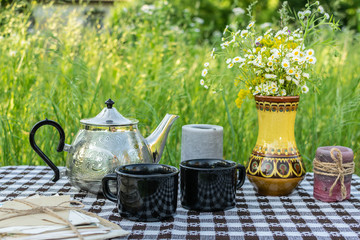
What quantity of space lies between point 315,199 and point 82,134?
2.08ft

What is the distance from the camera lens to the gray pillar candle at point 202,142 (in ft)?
4.13

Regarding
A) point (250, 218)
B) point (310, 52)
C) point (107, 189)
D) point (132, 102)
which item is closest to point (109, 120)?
point (107, 189)

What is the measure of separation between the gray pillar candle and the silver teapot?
0.14 metres

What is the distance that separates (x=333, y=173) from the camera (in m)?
1.13

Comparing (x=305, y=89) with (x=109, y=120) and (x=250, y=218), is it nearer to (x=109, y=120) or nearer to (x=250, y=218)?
(x=250, y=218)

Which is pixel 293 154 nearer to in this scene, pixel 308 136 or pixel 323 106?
pixel 308 136

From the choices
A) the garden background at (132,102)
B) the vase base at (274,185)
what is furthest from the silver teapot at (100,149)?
the garden background at (132,102)

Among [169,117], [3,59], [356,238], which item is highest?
[3,59]

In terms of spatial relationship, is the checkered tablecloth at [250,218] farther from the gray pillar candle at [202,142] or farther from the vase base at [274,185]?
the gray pillar candle at [202,142]

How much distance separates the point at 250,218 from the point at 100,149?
15.8 inches

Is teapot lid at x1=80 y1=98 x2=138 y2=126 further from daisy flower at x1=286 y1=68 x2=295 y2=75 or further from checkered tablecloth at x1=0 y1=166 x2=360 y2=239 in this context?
daisy flower at x1=286 y1=68 x2=295 y2=75

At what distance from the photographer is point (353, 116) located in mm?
2324

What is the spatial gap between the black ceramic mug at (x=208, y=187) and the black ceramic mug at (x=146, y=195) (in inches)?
2.3

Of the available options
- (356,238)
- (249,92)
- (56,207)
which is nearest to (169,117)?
(249,92)
